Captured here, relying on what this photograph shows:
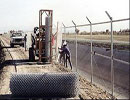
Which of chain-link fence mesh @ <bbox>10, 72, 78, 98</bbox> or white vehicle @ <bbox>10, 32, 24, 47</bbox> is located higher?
white vehicle @ <bbox>10, 32, 24, 47</bbox>

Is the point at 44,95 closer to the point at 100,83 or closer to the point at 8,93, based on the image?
the point at 8,93

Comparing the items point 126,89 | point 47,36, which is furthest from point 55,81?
point 47,36

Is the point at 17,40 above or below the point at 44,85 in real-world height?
above

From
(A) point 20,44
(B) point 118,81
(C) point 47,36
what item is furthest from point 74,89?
(A) point 20,44

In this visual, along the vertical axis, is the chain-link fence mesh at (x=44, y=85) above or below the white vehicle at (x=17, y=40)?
below

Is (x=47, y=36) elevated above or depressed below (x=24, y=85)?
above

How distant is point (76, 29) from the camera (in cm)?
1541

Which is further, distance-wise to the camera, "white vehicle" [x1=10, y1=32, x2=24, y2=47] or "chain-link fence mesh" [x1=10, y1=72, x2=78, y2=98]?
"white vehicle" [x1=10, y1=32, x2=24, y2=47]

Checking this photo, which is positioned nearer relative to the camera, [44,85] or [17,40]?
[44,85]

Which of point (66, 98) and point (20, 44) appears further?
point (20, 44)

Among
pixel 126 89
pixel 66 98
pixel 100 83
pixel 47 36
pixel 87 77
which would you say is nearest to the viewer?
pixel 66 98

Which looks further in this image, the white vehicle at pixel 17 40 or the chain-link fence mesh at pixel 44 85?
the white vehicle at pixel 17 40

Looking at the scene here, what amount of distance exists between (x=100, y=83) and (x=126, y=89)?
1.41 meters

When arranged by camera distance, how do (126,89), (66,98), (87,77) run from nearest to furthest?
(66,98)
(126,89)
(87,77)
